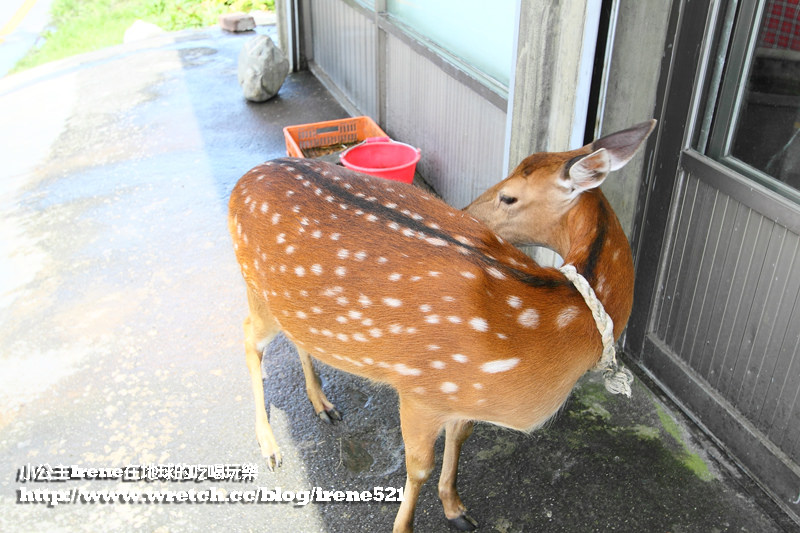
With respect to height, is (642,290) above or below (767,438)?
above

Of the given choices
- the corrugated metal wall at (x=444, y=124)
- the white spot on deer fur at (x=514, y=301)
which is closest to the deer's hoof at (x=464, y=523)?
the white spot on deer fur at (x=514, y=301)

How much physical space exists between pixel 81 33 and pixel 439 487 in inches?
464

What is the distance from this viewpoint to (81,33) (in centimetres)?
1190

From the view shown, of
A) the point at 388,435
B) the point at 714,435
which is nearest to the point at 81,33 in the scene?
the point at 388,435

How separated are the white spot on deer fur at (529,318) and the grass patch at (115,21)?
9345mm

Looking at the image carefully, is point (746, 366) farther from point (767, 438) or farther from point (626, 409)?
point (626, 409)

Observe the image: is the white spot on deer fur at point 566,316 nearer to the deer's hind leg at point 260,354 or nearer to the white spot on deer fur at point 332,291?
the white spot on deer fur at point 332,291

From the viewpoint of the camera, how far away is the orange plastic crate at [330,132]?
5121 mm

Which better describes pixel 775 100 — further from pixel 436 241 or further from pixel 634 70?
pixel 436 241

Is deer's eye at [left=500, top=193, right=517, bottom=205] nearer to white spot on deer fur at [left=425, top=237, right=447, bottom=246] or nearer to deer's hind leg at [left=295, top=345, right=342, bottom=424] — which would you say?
white spot on deer fur at [left=425, top=237, right=447, bottom=246]

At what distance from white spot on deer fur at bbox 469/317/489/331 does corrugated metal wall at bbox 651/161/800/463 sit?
1.11m

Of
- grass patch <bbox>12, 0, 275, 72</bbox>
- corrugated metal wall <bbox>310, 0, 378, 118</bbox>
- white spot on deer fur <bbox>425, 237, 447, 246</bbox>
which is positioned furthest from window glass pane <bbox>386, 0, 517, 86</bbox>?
grass patch <bbox>12, 0, 275, 72</bbox>

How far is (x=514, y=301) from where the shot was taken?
2082mm

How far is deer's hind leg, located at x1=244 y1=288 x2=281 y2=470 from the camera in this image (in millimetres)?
2850
